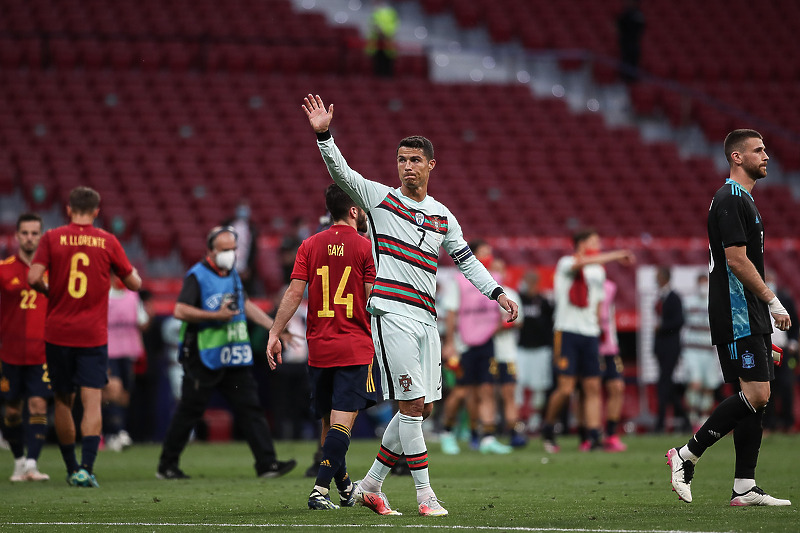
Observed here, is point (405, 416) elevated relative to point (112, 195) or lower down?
lower down

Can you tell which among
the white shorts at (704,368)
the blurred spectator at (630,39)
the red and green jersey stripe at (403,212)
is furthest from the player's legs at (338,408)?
the blurred spectator at (630,39)

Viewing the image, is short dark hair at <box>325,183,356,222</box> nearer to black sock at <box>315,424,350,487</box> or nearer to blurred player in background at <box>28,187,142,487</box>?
black sock at <box>315,424,350,487</box>

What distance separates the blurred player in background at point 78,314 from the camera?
360 inches

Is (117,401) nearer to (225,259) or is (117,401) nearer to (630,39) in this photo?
(225,259)

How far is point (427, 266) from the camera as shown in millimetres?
6832

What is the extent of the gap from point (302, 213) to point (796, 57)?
16307 mm

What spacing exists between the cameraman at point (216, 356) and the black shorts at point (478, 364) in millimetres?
4175

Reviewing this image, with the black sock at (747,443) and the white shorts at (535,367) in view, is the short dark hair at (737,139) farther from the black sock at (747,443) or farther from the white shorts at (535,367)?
the white shorts at (535,367)

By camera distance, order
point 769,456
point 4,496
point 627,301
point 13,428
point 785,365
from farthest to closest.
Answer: point 627,301 < point 785,365 < point 769,456 < point 13,428 < point 4,496

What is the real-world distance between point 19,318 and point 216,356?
1817mm

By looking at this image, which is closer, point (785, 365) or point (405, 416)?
point (405, 416)

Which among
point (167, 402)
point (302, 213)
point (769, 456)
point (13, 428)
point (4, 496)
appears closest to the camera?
point (4, 496)

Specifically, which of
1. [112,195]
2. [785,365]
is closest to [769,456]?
[785,365]

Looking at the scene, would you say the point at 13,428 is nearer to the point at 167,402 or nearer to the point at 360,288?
the point at 360,288
